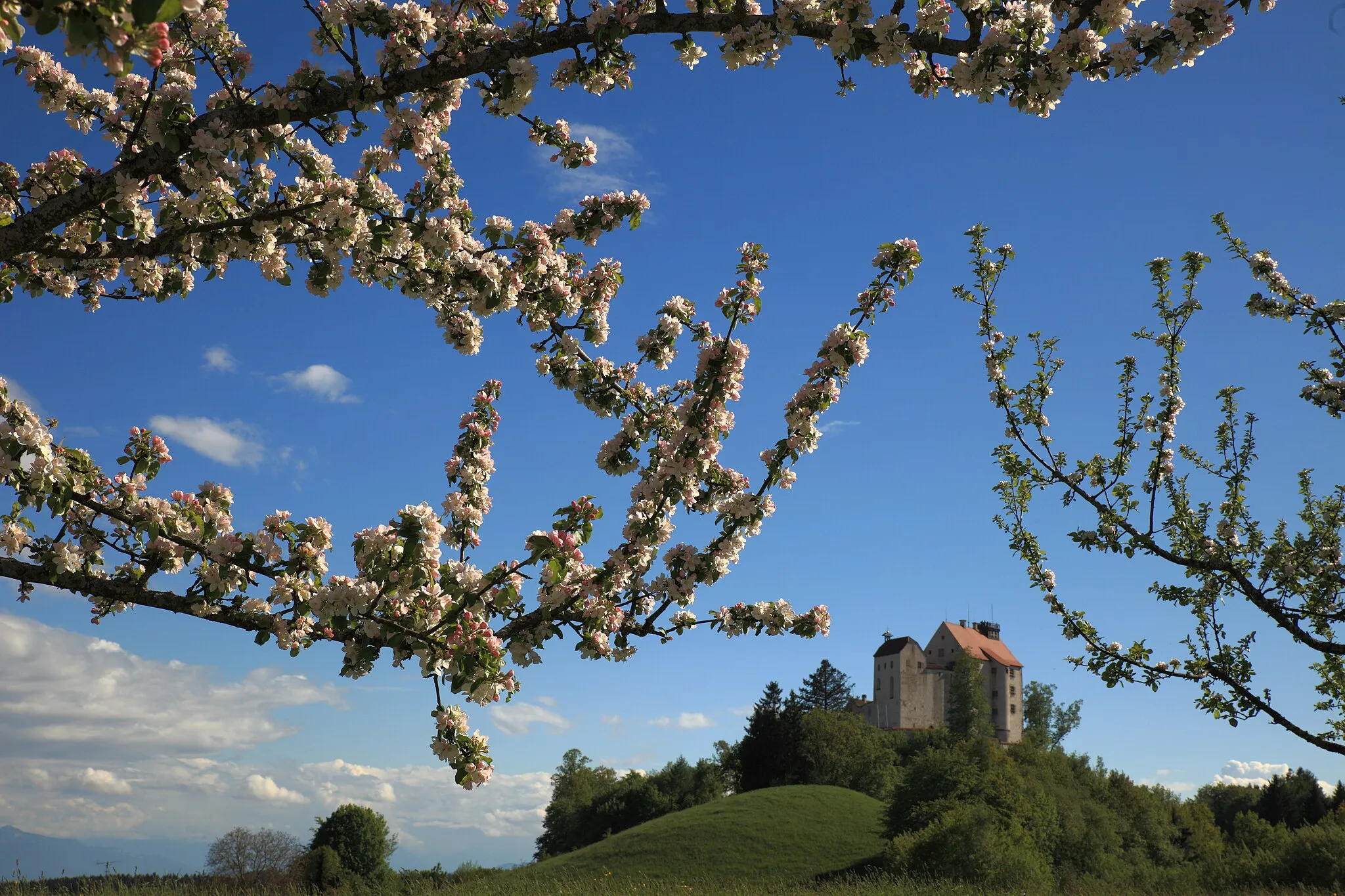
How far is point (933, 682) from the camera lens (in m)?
86.3

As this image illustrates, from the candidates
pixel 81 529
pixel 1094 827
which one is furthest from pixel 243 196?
pixel 1094 827

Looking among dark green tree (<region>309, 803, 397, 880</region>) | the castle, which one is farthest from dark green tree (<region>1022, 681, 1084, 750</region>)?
dark green tree (<region>309, 803, 397, 880</region>)

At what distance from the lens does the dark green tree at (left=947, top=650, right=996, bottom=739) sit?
67.4 metres

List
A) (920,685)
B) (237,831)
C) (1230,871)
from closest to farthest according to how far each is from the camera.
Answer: (1230,871) → (237,831) → (920,685)

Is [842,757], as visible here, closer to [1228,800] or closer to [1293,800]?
[1293,800]

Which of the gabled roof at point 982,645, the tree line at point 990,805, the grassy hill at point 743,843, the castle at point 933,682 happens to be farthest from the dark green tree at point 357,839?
the gabled roof at point 982,645

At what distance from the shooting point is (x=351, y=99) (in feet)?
17.7

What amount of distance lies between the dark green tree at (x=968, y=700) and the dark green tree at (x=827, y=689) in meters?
17.9

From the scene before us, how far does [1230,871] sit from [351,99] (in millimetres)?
28397

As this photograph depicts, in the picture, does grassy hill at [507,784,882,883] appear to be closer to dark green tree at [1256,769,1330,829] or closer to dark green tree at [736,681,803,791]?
A: dark green tree at [736,681,803,791]

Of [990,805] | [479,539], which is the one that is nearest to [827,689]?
[990,805]

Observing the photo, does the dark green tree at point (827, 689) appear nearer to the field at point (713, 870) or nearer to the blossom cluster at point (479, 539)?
the field at point (713, 870)

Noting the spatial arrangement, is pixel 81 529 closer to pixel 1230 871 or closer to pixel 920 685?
pixel 1230 871

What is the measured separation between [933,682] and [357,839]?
2814 inches
